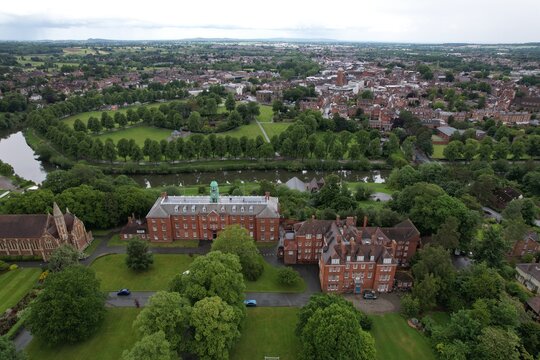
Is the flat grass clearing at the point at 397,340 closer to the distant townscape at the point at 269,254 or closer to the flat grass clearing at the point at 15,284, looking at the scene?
the distant townscape at the point at 269,254

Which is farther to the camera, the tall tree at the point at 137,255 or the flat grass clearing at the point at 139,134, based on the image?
the flat grass clearing at the point at 139,134

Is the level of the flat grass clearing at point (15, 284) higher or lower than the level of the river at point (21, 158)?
higher

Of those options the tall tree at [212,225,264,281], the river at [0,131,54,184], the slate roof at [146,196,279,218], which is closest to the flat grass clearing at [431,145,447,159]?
the slate roof at [146,196,279,218]

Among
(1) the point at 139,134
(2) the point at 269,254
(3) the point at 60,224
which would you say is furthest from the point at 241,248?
(1) the point at 139,134

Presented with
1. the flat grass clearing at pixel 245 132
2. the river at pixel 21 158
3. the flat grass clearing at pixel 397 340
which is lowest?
the river at pixel 21 158

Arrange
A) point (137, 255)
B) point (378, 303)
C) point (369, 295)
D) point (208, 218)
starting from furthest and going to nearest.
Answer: point (208, 218)
point (137, 255)
point (369, 295)
point (378, 303)

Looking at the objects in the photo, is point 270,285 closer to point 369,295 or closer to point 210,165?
point 369,295

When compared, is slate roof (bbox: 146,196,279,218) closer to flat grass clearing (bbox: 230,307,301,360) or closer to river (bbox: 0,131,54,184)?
flat grass clearing (bbox: 230,307,301,360)

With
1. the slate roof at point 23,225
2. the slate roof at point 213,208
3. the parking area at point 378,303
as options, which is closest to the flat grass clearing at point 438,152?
the slate roof at point 213,208
